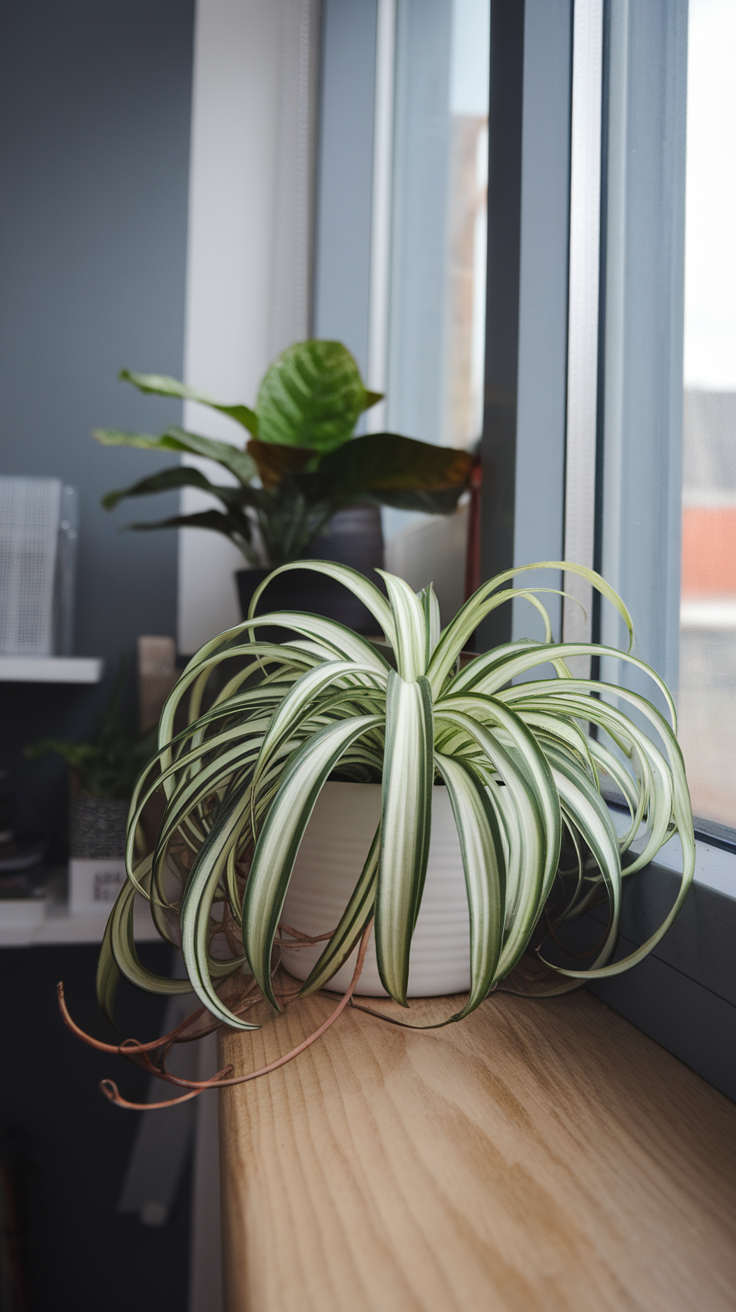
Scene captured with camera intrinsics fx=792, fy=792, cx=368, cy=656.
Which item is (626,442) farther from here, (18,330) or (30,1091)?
(30,1091)

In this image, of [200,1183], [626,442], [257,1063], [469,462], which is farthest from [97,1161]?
[626,442]

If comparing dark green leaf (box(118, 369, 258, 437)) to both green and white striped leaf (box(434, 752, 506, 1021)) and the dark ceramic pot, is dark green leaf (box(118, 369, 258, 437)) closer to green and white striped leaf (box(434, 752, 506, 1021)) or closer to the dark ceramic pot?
the dark ceramic pot

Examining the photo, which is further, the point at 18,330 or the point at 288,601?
the point at 18,330

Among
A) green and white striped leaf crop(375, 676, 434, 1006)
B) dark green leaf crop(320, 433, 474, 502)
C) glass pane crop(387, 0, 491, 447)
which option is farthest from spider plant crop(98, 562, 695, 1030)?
glass pane crop(387, 0, 491, 447)

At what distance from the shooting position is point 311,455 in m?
0.85

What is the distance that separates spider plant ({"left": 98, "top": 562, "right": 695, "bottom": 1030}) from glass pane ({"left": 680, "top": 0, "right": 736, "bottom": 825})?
52 millimetres

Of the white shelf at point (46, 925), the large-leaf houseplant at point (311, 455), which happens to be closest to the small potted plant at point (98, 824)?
the white shelf at point (46, 925)

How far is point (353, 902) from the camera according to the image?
15.1 inches

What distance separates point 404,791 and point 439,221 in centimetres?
116

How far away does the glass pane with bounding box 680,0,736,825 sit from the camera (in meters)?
0.48

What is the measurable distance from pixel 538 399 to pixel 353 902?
1.53 feet

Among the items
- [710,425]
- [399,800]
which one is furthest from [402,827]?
[710,425]

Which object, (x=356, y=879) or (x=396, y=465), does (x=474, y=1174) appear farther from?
(x=396, y=465)

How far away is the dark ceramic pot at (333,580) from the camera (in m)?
0.89
